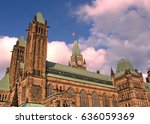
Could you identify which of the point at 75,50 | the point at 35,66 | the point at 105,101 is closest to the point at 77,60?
the point at 75,50

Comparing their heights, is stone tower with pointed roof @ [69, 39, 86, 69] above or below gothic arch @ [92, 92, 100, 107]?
above

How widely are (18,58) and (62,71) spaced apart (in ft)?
61.8

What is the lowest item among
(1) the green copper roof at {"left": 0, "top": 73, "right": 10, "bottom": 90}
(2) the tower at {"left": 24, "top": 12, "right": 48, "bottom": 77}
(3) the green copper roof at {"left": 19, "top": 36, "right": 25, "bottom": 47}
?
(1) the green copper roof at {"left": 0, "top": 73, "right": 10, "bottom": 90}

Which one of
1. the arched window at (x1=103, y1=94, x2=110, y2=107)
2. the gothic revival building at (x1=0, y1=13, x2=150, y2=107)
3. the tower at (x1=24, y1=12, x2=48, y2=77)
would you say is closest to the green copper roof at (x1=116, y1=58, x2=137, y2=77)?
the gothic revival building at (x1=0, y1=13, x2=150, y2=107)

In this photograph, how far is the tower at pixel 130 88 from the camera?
71.9 metres

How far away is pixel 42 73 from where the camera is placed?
181 ft

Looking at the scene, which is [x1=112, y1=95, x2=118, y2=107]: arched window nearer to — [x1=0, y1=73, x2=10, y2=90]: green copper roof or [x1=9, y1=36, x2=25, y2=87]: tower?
[x1=9, y1=36, x2=25, y2=87]: tower

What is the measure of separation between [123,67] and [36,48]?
42273 mm

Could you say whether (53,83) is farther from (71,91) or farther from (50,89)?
(71,91)

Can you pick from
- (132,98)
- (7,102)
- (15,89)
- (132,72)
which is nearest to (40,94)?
(15,89)

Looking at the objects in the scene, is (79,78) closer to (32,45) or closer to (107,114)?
(32,45)

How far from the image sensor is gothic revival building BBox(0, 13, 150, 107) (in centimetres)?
5150

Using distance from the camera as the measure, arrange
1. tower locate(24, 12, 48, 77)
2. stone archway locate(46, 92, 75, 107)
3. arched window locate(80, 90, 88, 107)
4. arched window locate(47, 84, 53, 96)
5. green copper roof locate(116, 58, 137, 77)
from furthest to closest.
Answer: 1. green copper roof locate(116, 58, 137, 77)
2. arched window locate(80, 90, 88, 107)
3. arched window locate(47, 84, 53, 96)
4. tower locate(24, 12, 48, 77)
5. stone archway locate(46, 92, 75, 107)

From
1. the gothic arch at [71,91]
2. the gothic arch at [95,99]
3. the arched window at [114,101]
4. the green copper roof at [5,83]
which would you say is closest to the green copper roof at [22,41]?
the green copper roof at [5,83]
